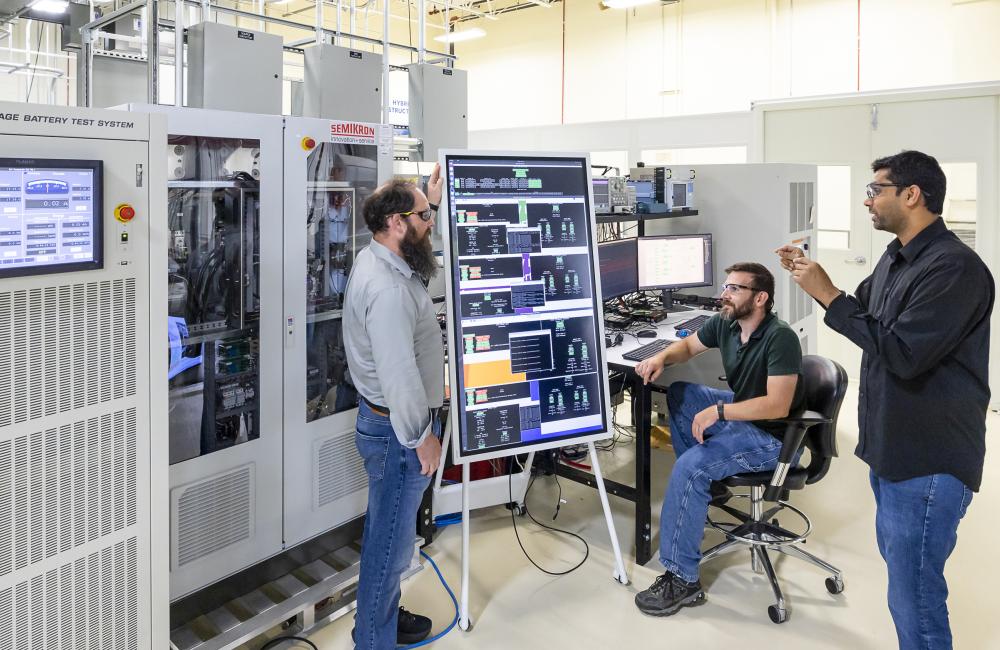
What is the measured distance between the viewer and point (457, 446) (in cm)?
248

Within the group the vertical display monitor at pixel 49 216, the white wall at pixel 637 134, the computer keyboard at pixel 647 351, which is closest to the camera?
the vertical display monitor at pixel 49 216

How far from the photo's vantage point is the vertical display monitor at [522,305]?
2.50 meters

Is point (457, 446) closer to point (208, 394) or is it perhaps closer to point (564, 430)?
point (564, 430)

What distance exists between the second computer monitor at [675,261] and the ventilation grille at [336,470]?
190 cm

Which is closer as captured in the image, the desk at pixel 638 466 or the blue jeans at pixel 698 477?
the blue jeans at pixel 698 477

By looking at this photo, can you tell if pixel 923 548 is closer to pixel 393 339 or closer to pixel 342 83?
pixel 393 339

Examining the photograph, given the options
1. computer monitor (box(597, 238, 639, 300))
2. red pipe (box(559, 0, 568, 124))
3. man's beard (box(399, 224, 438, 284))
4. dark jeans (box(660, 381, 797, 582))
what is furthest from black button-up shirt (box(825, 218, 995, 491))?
red pipe (box(559, 0, 568, 124))

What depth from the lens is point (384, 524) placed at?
2.20 meters

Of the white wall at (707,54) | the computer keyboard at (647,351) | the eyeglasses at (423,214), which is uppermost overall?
the white wall at (707,54)

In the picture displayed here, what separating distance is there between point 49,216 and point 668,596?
2304 millimetres

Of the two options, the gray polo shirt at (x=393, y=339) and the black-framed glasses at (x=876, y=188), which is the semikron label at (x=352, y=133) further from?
the black-framed glasses at (x=876, y=188)

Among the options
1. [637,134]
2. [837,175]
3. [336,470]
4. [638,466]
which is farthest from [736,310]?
[637,134]

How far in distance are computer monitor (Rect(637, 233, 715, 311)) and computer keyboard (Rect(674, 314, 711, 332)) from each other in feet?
0.86

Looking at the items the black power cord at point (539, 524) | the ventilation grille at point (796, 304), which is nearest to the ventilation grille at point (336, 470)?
the black power cord at point (539, 524)
